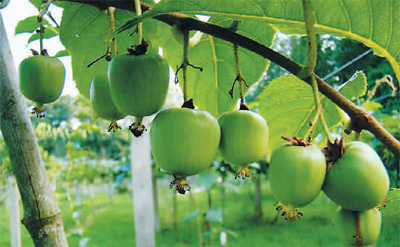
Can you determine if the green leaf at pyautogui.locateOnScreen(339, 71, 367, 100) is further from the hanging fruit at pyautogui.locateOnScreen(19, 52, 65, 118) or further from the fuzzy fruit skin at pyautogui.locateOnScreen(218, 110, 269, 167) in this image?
the hanging fruit at pyautogui.locateOnScreen(19, 52, 65, 118)

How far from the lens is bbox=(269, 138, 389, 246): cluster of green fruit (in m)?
0.43

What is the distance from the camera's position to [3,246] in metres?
3.86

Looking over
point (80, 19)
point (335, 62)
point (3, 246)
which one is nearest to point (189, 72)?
point (80, 19)

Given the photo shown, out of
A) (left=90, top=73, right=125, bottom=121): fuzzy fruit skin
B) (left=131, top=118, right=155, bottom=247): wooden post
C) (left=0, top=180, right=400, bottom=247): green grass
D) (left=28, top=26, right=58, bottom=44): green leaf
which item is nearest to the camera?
(left=90, top=73, right=125, bottom=121): fuzzy fruit skin

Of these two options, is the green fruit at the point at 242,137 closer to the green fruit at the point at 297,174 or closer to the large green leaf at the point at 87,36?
the green fruit at the point at 297,174

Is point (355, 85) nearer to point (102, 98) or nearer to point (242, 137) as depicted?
point (242, 137)

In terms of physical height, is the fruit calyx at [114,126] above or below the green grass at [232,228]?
above

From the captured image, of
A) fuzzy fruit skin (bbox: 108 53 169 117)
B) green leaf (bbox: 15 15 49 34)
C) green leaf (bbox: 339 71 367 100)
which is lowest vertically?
green leaf (bbox: 339 71 367 100)

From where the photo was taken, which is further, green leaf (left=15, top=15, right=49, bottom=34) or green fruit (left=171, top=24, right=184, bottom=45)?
green leaf (left=15, top=15, right=49, bottom=34)

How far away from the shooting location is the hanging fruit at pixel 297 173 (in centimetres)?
43

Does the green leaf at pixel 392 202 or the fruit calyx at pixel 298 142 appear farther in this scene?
the green leaf at pixel 392 202

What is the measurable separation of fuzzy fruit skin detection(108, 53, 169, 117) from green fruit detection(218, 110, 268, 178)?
0.36ft

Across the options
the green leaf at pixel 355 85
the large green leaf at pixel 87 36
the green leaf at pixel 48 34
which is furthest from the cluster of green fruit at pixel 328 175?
the green leaf at pixel 48 34

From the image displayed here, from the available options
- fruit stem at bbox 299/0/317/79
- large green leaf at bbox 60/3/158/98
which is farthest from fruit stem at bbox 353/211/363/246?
large green leaf at bbox 60/3/158/98
